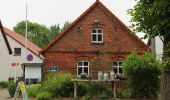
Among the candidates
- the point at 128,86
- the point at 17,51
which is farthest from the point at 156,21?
the point at 17,51

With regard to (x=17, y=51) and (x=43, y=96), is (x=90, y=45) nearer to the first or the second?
(x=43, y=96)

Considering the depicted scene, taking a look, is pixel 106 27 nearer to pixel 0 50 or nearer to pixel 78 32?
pixel 78 32

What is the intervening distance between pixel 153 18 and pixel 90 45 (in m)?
26.5

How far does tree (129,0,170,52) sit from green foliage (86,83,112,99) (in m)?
15.7

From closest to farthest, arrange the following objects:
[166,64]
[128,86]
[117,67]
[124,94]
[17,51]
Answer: [166,64], [124,94], [128,86], [117,67], [17,51]

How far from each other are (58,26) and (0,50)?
8023 cm

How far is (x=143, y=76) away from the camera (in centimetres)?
2997

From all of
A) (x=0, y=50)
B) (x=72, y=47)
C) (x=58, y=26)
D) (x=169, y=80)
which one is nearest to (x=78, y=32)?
(x=72, y=47)

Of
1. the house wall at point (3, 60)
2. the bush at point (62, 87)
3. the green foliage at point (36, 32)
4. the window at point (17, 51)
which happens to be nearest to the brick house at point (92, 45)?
the bush at point (62, 87)

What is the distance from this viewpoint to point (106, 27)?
41.0 metres

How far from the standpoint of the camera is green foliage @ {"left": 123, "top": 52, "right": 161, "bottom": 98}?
29775 mm

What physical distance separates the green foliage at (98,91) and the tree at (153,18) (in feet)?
51.4

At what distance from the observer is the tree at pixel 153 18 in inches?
547

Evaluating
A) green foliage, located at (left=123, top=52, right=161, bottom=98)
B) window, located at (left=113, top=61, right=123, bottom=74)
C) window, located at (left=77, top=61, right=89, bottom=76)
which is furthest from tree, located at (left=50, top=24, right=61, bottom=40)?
green foliage, located at (left=123, top=52, right=161, bottom=98)
